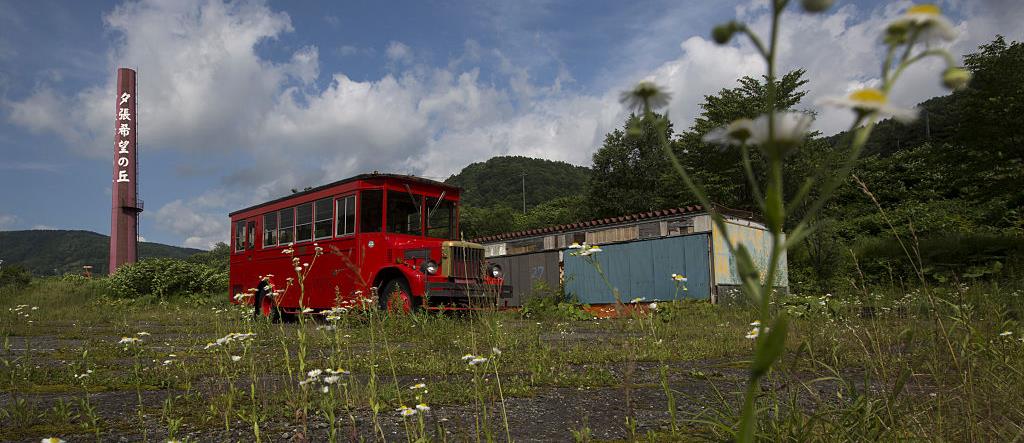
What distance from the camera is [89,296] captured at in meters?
18.6

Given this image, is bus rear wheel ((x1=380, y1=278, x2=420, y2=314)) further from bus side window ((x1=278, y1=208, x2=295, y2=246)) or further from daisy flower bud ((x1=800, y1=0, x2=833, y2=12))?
daisy flower bud ((x1=800, y1=0, x2=833, y2=12))

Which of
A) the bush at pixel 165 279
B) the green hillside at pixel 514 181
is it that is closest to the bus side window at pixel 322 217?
the bush at pixel 165 279

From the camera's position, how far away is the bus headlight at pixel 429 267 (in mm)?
8758

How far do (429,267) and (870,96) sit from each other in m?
8.46

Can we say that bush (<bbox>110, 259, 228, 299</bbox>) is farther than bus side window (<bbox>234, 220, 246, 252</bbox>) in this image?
Yes

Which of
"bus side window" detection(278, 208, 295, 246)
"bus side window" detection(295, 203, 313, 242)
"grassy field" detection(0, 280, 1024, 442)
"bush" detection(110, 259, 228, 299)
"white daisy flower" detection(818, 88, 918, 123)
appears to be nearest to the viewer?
"white daisy flower" detection(818, 88, 918, 123)

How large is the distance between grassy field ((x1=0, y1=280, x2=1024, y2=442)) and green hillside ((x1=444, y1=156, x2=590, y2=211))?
160 feet

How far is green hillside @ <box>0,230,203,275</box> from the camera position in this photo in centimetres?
8762

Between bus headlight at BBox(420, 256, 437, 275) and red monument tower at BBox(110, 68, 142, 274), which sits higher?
red monument tower at BBox(110, 68, 142, 274)

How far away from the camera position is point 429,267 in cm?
877

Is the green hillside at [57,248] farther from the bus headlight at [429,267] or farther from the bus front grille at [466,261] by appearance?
the bus headlight at [429,267]

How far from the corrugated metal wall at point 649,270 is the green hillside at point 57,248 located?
274 ft

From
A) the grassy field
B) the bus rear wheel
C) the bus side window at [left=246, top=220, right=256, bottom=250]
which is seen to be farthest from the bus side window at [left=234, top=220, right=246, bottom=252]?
the grassy field

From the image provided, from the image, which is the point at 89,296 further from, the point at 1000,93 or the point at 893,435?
the point at 1000,93
